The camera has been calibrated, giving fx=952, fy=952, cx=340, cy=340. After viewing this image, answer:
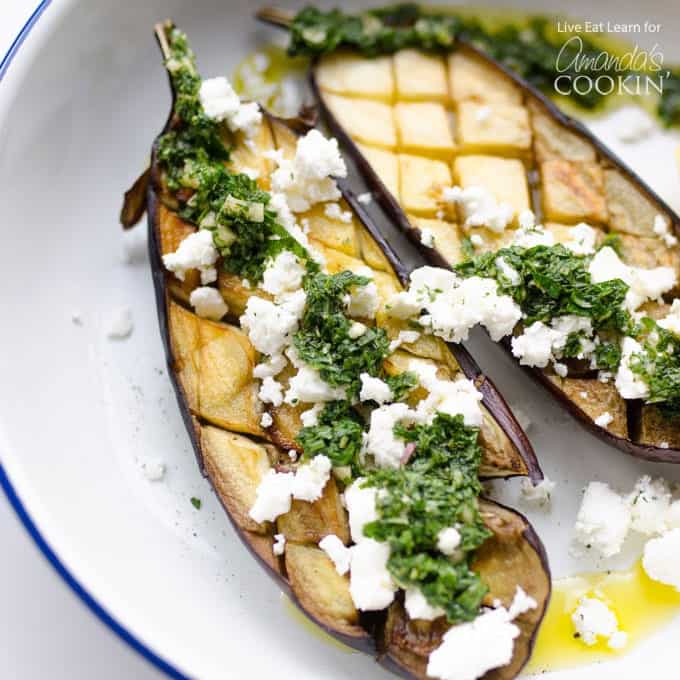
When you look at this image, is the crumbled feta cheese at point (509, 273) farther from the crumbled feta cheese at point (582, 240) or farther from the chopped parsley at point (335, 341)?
the chopped parsley at point (335, 341)

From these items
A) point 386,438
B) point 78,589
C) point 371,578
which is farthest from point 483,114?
point 78,589

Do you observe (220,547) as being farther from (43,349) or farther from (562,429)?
(562,429)

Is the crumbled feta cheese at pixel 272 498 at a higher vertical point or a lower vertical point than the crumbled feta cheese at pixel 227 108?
lower

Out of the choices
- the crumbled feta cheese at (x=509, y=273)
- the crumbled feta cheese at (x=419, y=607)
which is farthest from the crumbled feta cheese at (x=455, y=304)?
the crumbled feta cheese at (x=419, y=607)

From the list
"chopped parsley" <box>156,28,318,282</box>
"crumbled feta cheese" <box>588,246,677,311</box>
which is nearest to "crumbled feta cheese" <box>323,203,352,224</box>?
"chopped parsley" <box>156,28,318,282</box>

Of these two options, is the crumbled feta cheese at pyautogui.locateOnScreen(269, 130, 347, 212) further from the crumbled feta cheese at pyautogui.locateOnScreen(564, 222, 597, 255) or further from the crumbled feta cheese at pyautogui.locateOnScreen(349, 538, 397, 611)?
the crumbled feta cheese at pyautogui.locateOnScreen(349, 538, 397, 611)

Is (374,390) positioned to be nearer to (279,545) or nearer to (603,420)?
(279,545)
